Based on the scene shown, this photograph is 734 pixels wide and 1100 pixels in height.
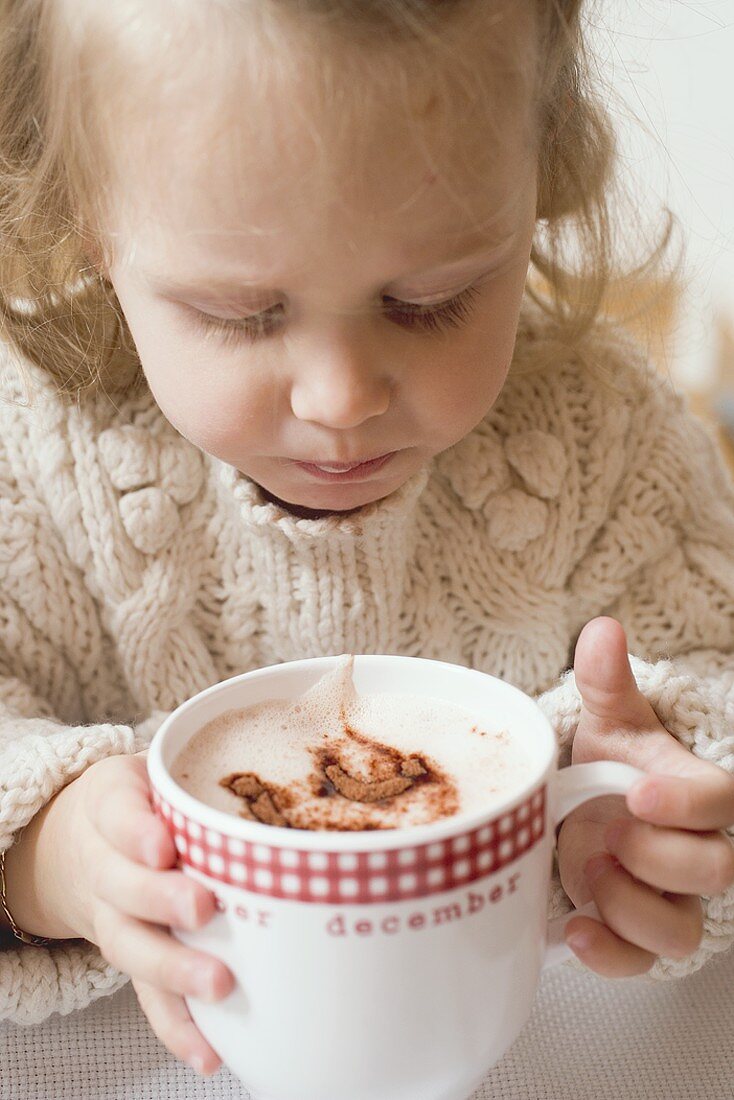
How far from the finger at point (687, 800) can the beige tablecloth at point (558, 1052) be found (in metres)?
0.12

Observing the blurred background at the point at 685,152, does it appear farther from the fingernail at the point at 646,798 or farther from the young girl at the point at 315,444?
the fingernail at the point at 646,798

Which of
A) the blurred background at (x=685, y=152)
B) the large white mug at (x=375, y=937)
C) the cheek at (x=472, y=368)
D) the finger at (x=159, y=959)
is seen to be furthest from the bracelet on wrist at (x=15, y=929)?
the blurred background at (x=685, y=152)

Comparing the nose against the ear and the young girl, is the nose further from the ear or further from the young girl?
the ear

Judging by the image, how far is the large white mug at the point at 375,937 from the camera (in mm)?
341

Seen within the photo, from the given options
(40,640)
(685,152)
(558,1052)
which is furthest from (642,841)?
(685,152)

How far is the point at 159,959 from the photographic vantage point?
41 centimetres

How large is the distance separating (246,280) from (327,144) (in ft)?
0.23

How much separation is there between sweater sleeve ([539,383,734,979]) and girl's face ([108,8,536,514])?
209 millimetres

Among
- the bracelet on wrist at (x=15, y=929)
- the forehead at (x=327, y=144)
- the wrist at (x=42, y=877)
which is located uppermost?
the forehead at (x=327, y=144)

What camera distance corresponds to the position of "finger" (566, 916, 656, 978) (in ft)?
1.48

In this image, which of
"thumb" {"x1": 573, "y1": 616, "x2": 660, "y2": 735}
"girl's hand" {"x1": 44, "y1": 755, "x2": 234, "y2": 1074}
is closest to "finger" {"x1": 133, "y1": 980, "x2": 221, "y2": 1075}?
"girl's hand" {"x1": 44, "y1": 755, "x2": 234, "y2": 1074}

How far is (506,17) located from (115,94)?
0.18 metres

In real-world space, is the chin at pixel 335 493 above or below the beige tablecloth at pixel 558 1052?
above

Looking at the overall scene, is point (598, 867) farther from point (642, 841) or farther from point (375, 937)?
point (375, 937)
